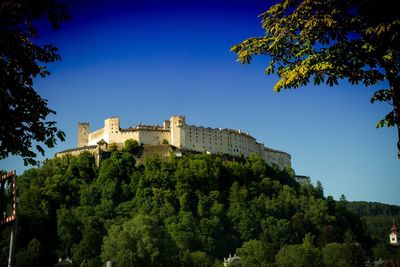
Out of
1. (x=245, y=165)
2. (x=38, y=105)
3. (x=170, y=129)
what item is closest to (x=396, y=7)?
(x=38, y=105)

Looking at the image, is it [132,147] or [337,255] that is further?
[132,147]

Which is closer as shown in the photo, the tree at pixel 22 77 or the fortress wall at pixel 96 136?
the tree at pixel 22 77

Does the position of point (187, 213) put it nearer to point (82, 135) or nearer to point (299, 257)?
point (299, 257)

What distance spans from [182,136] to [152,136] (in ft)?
20.9

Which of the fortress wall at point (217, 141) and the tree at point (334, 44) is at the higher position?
the fortress wall at point (217, 141)

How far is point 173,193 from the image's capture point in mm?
104875

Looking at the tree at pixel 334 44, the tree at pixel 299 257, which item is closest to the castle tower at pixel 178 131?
the tree at pixel 299 257

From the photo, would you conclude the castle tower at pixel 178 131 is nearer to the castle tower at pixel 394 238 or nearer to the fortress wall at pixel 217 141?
the fortress wall at pixel 217 141

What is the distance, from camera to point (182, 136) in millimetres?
126188

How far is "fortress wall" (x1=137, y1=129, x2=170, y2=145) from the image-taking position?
12206 centimetres

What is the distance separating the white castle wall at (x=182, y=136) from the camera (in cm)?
12331

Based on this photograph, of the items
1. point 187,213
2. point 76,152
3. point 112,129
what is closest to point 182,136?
point 112,129

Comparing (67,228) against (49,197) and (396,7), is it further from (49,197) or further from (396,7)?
(396,7)

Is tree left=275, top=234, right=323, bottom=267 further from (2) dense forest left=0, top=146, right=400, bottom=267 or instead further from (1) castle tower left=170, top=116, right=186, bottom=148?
(1) castle tower left=170, top=116, right=186, bottom=148
